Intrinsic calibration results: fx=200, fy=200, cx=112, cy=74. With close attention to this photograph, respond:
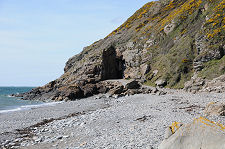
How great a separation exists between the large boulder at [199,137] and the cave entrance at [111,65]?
48.1m

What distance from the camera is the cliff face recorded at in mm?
34438

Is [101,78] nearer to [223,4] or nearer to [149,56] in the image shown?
[149,56]

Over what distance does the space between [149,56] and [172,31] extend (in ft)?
27.7

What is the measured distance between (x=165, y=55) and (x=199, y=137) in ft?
133

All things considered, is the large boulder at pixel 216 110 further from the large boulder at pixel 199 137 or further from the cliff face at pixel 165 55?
the cliff face at pixel 165 55

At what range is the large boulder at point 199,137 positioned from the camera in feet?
22.3

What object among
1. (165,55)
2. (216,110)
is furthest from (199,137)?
(165,55)

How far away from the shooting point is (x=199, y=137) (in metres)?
7.29

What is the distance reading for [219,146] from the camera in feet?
21.5

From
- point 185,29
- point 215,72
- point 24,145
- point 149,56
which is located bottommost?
point 24,145

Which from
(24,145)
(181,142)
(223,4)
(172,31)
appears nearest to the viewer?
(181,142)

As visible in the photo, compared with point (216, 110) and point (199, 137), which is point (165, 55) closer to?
point (216, 110)

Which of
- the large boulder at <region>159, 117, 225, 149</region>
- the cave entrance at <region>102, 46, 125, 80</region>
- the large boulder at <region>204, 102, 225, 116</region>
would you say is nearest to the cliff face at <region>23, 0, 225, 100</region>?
the cave entrance at <region>102, 46, 125, 80</region>

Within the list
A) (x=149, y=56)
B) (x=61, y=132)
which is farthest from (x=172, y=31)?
(x=61, y=132)
